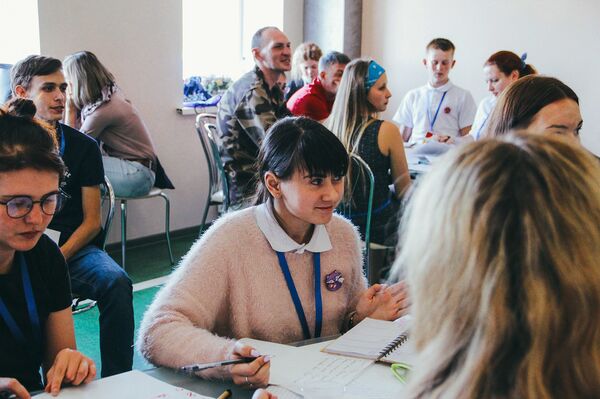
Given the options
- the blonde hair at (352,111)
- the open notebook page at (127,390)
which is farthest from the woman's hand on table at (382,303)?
the blonde hair at (352,111)

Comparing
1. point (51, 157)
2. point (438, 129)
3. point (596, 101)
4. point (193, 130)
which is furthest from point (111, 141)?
point (596, 101)

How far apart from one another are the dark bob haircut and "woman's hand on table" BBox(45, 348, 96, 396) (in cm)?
71

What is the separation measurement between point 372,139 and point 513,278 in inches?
100

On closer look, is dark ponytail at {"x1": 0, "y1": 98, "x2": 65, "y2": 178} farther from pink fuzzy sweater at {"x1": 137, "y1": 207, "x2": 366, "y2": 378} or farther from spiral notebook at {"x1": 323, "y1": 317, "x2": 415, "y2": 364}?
spiral notebook at {"x1": 323, "y1": 317, "x2": 415, "y2": 364}

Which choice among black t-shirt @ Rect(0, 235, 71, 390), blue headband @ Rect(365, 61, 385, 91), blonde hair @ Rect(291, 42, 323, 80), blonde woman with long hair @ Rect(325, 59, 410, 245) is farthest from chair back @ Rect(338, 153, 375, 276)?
blonde hair @ Rect(291, 42, 323, 80)

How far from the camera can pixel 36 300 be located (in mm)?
1499

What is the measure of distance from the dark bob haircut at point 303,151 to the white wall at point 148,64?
2.73 metres

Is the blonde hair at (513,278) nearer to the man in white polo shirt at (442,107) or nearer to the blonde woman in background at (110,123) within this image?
the blonde woman in background at (110,123)

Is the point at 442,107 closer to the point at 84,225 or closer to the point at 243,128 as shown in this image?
the point at 243,128

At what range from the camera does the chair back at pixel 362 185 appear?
10.0 feet

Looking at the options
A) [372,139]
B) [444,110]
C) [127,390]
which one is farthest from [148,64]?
[127,390]

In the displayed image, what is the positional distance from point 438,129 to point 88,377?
452 cm

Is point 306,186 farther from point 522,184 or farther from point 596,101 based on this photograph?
point 596,101

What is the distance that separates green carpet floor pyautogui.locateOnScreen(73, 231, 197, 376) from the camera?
303 cm
